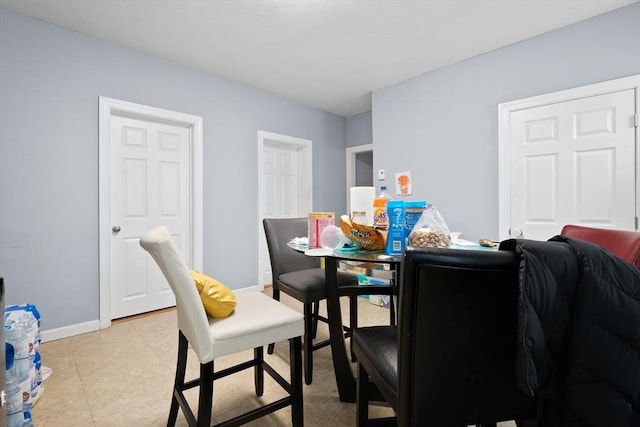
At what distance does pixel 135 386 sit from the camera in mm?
1896

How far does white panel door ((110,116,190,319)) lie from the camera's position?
118 inches

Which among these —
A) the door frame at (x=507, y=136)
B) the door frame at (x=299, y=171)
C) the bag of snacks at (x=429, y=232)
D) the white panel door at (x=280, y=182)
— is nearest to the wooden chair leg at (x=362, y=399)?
the bag of snacks at (x=429, y=232)

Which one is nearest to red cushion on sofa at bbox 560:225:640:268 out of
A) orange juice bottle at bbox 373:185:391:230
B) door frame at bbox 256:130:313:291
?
orange juice bottle at bbox 373:185:391:230

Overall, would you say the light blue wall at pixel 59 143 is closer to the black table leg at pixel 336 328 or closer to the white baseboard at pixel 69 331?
the white baseboard at pixel 69 331

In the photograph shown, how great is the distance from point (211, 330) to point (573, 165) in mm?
3040

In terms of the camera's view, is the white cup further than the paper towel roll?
No

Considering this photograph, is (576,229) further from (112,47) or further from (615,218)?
(112,47)

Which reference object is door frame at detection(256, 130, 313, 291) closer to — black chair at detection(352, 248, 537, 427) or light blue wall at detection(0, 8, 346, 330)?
light blue wall at detection(0, 8, 346, 330)

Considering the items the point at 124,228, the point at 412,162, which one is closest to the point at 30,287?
the point at 124,228

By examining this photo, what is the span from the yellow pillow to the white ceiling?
214cm

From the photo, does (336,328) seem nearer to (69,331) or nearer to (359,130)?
(69,331)

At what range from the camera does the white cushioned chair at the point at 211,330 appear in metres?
1.15

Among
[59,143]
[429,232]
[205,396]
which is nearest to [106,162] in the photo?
[59,143]

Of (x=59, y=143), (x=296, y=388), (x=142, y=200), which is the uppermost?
(x=59, y=143)
